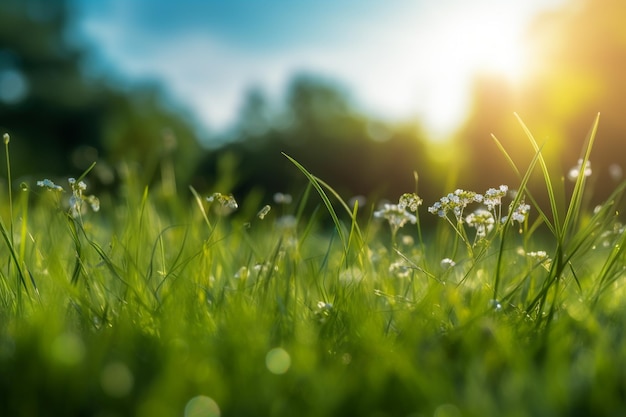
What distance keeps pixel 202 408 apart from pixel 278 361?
0.23 meters

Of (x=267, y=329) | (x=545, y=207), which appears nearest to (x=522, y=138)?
(x=545, y=207)

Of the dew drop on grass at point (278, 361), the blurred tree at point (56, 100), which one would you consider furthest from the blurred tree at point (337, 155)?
the dew drop on grass at point (278, 361)

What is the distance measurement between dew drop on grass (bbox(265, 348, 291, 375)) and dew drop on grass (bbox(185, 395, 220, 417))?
17 cm

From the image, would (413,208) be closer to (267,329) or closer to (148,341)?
(267,329)

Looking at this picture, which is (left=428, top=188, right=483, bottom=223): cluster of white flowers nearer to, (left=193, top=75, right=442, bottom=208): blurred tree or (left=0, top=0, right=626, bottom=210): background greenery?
(left=0, top=0, right=626, bottom=210): background greenery

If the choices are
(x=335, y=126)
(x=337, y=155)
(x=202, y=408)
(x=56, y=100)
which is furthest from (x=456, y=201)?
(x=56, y=100)

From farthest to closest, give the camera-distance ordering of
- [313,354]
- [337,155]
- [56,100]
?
[56,100] → [337,155] → [313,354]

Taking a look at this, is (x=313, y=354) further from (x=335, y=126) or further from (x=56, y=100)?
(x=56, y=100)

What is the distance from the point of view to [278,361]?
1.51 meters

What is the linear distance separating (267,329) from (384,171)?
15.6 metres

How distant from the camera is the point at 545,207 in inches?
503

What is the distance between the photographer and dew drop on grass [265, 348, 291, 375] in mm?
1471

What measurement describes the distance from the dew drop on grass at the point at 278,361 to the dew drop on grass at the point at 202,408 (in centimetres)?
17

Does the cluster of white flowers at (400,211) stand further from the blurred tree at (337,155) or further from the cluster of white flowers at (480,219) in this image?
the blurred tree at (337,155)
